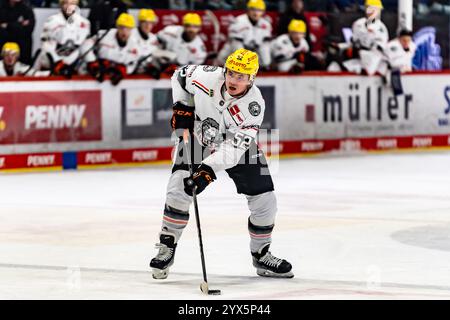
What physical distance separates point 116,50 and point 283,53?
3.07 meters

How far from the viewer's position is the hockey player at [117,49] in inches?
724

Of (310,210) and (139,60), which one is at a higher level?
(139,60)

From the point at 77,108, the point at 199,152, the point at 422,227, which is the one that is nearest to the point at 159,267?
the point at 199,152

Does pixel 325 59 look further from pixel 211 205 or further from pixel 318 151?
pixel 211 205

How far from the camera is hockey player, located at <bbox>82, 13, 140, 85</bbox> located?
18.4m

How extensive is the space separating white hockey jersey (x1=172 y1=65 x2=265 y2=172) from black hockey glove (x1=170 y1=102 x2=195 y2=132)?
0.04 meters

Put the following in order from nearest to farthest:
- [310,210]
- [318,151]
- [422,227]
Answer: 1. [422,227]
2. [310,210]
3. [318,151]

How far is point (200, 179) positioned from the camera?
28.7 ft

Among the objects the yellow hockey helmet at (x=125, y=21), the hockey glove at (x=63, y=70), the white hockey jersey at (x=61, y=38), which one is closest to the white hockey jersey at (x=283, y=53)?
the yellow hockey helmet at (x=125, y=21)

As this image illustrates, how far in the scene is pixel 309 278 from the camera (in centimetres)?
930

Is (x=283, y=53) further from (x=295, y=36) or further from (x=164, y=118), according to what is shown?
(x=164, y=118)

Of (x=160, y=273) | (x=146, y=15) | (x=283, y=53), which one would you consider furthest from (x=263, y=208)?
(x=283, y=53)

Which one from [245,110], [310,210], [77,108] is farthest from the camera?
[77,108]

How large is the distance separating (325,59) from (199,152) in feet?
41.0
